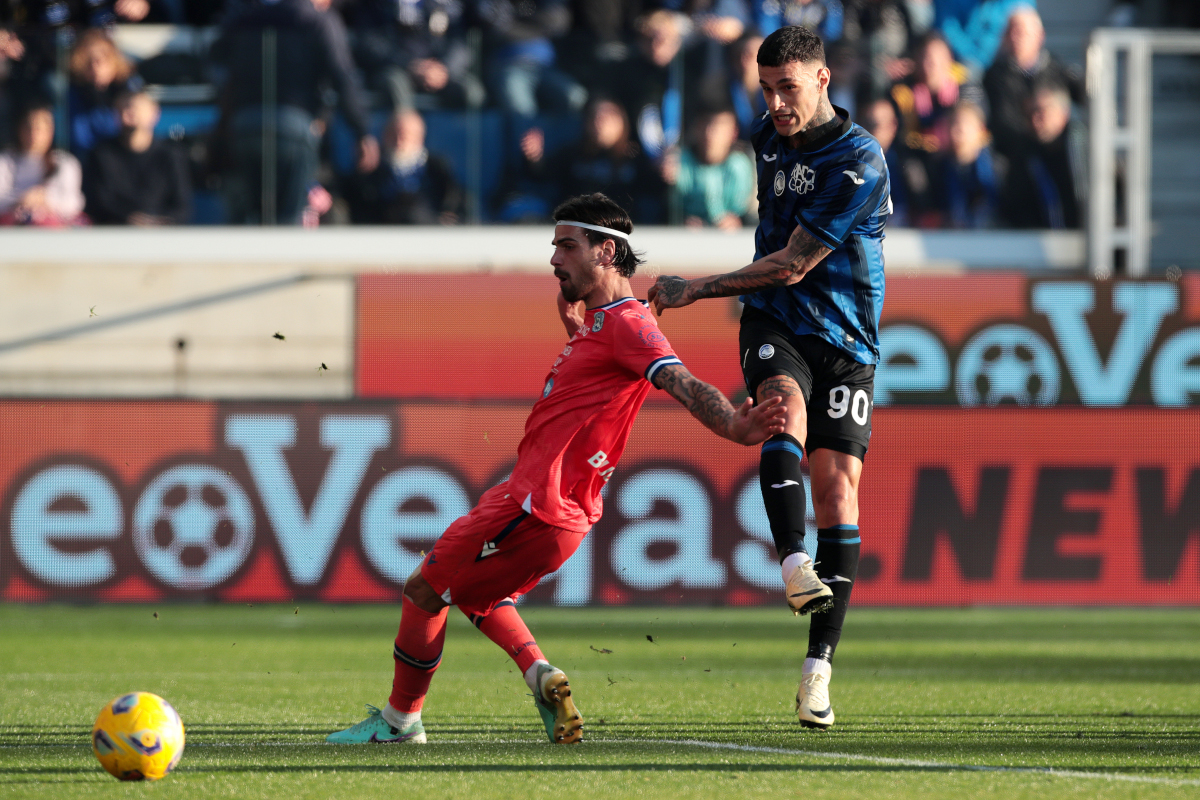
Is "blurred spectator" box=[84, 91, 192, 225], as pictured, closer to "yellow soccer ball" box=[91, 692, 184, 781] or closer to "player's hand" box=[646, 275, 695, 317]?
"player's hand" box=[646, 275, 695, 317]

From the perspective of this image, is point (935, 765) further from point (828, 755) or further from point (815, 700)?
point (815, 700)

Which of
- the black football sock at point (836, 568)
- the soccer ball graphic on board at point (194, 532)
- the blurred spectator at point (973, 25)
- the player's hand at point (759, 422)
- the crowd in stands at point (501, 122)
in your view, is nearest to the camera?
the player's hand at point (759, 422)

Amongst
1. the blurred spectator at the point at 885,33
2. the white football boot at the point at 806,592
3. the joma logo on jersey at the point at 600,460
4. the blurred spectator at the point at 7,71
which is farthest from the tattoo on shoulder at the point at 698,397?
the blurred spectator at the point at 7,71

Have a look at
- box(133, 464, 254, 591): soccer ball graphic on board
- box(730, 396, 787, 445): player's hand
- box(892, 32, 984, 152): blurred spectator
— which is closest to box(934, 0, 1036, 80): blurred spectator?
box(892, 32, 984, 152): blurred spectator

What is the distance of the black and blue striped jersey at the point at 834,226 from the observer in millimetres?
4953

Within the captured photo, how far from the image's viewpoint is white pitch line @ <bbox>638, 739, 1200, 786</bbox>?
401 centimetres

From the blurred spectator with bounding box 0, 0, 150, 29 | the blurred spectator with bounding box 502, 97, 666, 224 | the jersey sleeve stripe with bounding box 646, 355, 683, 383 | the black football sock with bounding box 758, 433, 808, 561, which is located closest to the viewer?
the jersey sleeve stripe with bounding box 646, 355, 683, 383

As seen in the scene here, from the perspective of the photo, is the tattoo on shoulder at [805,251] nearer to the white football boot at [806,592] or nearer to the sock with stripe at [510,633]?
the white football boot at [806,592]

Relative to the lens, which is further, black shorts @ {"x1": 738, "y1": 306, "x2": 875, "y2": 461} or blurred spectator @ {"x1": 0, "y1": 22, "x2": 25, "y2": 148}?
blurred spectator @ {"x1": 0, "y1": 22, "x2": 25, "y2": 148}

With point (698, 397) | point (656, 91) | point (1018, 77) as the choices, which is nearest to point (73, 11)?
point (656, 91)

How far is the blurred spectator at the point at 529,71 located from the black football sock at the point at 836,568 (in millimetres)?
9358

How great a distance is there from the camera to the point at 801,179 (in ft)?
16.5

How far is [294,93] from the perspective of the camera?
45.6 ft

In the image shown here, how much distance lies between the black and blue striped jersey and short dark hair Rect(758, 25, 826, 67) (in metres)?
0.27
